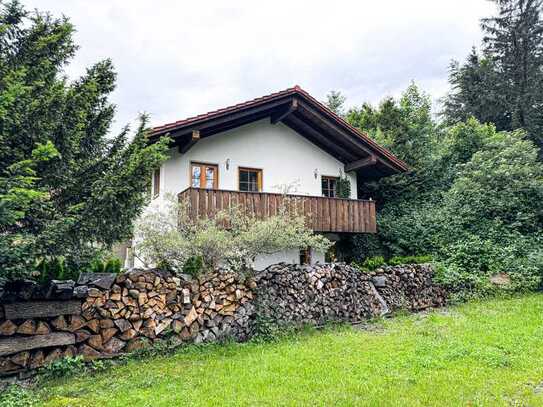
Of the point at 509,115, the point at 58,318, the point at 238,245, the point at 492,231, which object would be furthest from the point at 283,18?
the point at 509,115

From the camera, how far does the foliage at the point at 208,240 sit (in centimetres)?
713

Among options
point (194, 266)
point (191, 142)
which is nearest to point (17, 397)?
point (194, 266)

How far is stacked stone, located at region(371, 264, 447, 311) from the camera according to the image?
950 cm

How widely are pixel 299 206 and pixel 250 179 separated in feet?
7.38

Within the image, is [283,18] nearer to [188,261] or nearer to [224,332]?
[188,261]

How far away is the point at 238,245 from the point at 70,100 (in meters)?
3.84

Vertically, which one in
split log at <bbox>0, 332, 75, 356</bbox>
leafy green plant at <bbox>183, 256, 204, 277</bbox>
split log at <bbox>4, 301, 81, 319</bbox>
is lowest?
split log at <bbox>0, 332, 75, 356</bbox>

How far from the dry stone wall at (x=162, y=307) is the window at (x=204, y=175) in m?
5.01

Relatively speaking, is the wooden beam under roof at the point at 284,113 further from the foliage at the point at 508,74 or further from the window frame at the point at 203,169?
the foliage at the point at 508,74

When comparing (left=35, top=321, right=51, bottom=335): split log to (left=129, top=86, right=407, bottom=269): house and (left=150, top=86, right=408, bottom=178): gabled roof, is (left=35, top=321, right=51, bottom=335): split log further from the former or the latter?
(left=150, top=86, right=408, bottom=178): gabled roof

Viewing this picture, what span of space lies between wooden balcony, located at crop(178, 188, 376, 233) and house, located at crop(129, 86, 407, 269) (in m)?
0.03

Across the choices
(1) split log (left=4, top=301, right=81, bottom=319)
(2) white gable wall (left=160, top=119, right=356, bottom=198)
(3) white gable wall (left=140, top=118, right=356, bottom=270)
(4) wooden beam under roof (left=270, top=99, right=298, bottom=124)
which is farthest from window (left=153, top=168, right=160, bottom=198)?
(1) split log (left=4, top=301, right=81, bottom=319)

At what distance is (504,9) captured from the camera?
21.2 meters

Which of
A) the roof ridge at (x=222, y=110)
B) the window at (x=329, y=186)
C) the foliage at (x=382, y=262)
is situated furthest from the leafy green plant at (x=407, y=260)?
the roof ridge at (x=222, y=110)
